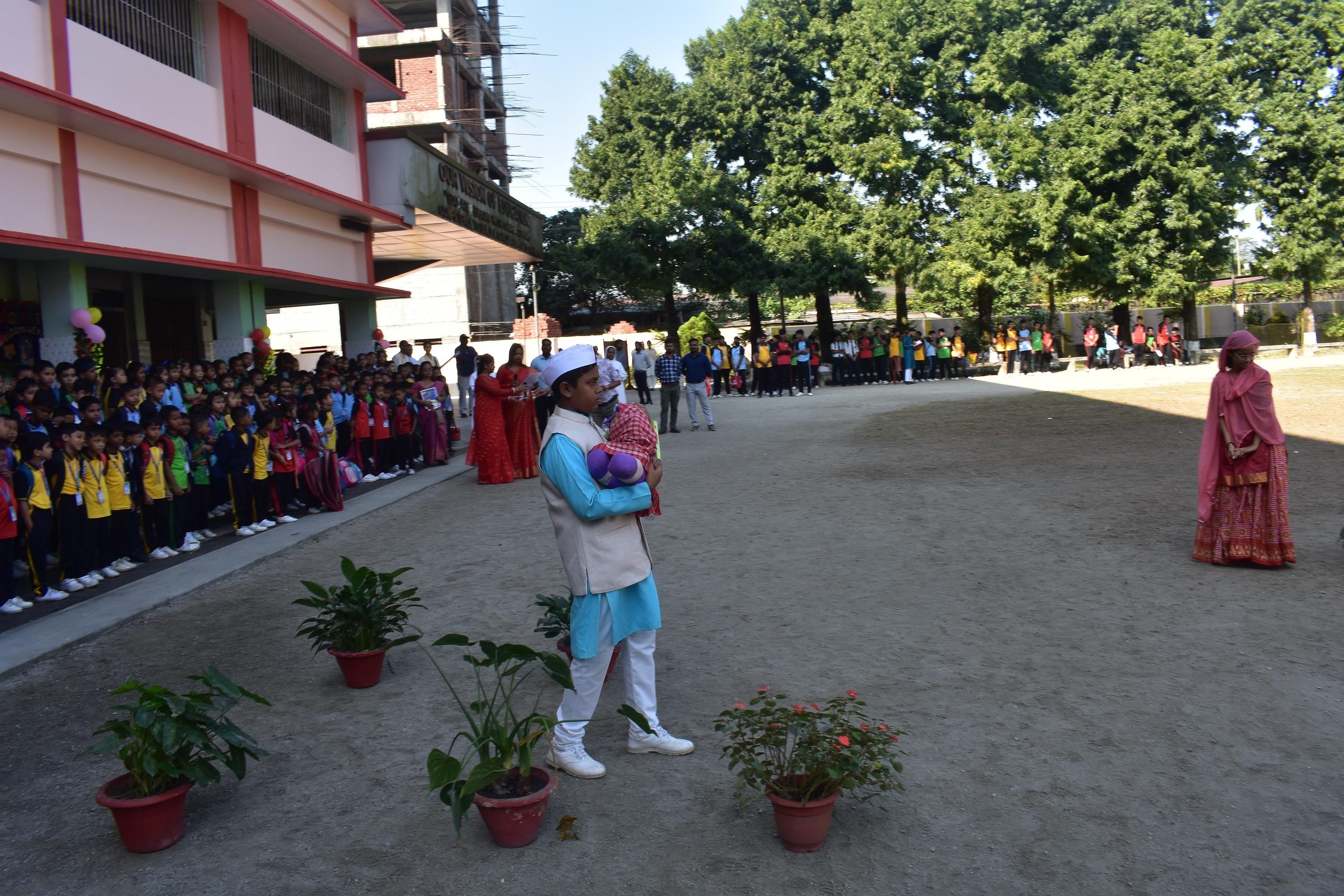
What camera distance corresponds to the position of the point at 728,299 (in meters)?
40.4

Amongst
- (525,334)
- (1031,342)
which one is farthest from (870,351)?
(525,334)

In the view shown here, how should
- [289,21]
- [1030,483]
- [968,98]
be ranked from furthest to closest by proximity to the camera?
[968,98] < [289,21] < [1030,483]

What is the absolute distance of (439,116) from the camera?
38.6 m

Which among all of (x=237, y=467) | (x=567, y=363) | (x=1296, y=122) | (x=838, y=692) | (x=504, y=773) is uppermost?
(x=1296, y=122)

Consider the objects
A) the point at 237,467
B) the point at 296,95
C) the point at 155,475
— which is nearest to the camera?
the point at 155,475

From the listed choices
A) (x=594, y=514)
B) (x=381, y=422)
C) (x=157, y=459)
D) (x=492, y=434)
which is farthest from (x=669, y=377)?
(x=594, y=514)

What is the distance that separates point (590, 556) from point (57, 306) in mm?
9381

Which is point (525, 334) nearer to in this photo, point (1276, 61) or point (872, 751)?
point (1276, 61)

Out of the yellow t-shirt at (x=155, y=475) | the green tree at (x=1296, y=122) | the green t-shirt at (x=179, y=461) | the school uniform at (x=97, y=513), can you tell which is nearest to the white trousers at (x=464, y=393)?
the green t-shirt at (x=179, y=461)

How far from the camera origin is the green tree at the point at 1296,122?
32094 millimetres

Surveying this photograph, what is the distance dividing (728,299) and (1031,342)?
544 inches

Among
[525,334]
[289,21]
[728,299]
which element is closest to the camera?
[289,21]

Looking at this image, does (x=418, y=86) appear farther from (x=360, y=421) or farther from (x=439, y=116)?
(x=360, y=421)

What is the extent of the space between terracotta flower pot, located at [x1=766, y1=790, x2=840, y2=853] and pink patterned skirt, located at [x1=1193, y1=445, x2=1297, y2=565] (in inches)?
187
